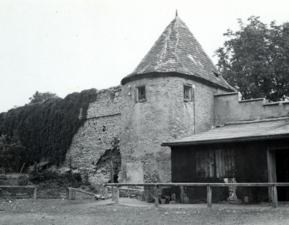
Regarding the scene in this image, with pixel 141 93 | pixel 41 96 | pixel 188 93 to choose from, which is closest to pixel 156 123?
pixel 141 93

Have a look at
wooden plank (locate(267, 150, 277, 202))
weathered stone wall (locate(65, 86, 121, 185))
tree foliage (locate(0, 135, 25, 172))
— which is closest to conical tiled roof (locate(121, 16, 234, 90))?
weathered stone wall (locate(65, 86, 121, 185))

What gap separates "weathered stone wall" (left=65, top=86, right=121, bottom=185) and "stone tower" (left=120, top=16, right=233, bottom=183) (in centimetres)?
464

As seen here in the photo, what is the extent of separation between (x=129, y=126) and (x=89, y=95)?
782 centimetres

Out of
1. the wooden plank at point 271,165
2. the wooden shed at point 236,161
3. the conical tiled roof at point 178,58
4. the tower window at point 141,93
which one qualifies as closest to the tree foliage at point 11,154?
the conical tiled roof at point 178,58

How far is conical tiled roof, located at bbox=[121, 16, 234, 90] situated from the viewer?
825 inches

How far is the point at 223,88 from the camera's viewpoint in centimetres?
2339

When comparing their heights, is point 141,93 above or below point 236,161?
above

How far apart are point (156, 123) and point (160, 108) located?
2.48ft

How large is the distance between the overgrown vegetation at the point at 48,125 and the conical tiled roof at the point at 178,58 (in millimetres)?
7086

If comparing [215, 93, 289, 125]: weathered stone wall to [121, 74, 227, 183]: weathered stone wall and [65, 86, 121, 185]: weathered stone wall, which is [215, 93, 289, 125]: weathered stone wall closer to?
[121, 74, 227, 183]: weathered stone wall

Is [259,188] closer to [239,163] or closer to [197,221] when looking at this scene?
[239,163]

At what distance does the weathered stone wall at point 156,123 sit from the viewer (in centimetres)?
1977

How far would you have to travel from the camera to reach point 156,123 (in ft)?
66.0

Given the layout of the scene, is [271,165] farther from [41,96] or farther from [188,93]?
[41,96]
